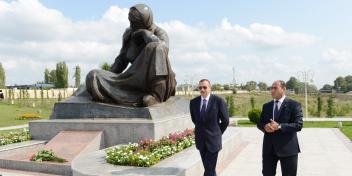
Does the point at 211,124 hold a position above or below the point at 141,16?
below

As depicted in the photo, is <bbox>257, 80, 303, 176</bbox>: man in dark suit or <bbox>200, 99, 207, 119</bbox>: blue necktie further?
<bbox>200, 99, 207, 119</bbox>: blue necktie

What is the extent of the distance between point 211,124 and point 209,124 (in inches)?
0.9

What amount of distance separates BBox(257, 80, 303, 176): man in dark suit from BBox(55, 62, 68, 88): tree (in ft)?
156

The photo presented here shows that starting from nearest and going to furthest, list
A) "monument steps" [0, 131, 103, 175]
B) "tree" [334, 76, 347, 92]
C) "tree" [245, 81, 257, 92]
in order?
"monument steps" [0, 131, 103, 175], "tree" [245, 81, 257, 92], "tree" [334, 76, 347, 92]

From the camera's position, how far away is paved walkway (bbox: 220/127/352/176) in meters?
6.23

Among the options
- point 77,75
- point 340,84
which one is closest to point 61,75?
point 77,75

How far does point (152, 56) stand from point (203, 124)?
3.93 metres

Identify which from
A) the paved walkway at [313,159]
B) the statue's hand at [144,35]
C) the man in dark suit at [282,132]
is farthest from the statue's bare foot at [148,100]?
the man in dark suit at [282,132]

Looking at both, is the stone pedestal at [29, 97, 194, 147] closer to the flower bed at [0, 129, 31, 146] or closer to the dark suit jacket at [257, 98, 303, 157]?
the flower bed at [0, 129, 31, 146]

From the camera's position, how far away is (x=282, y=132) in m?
3.71

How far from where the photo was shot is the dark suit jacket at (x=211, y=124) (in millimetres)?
4246

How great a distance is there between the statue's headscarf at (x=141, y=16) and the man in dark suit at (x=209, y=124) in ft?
15.4

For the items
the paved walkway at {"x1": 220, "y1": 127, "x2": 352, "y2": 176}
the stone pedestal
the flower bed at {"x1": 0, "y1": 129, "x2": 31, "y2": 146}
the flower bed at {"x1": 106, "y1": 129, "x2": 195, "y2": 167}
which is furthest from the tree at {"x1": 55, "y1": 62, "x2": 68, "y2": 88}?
the flower bed at {"x1": 106, "y1": 129, "x2": 195, "y2": 167}

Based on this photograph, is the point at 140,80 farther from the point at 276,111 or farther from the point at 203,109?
the point at 276,111
